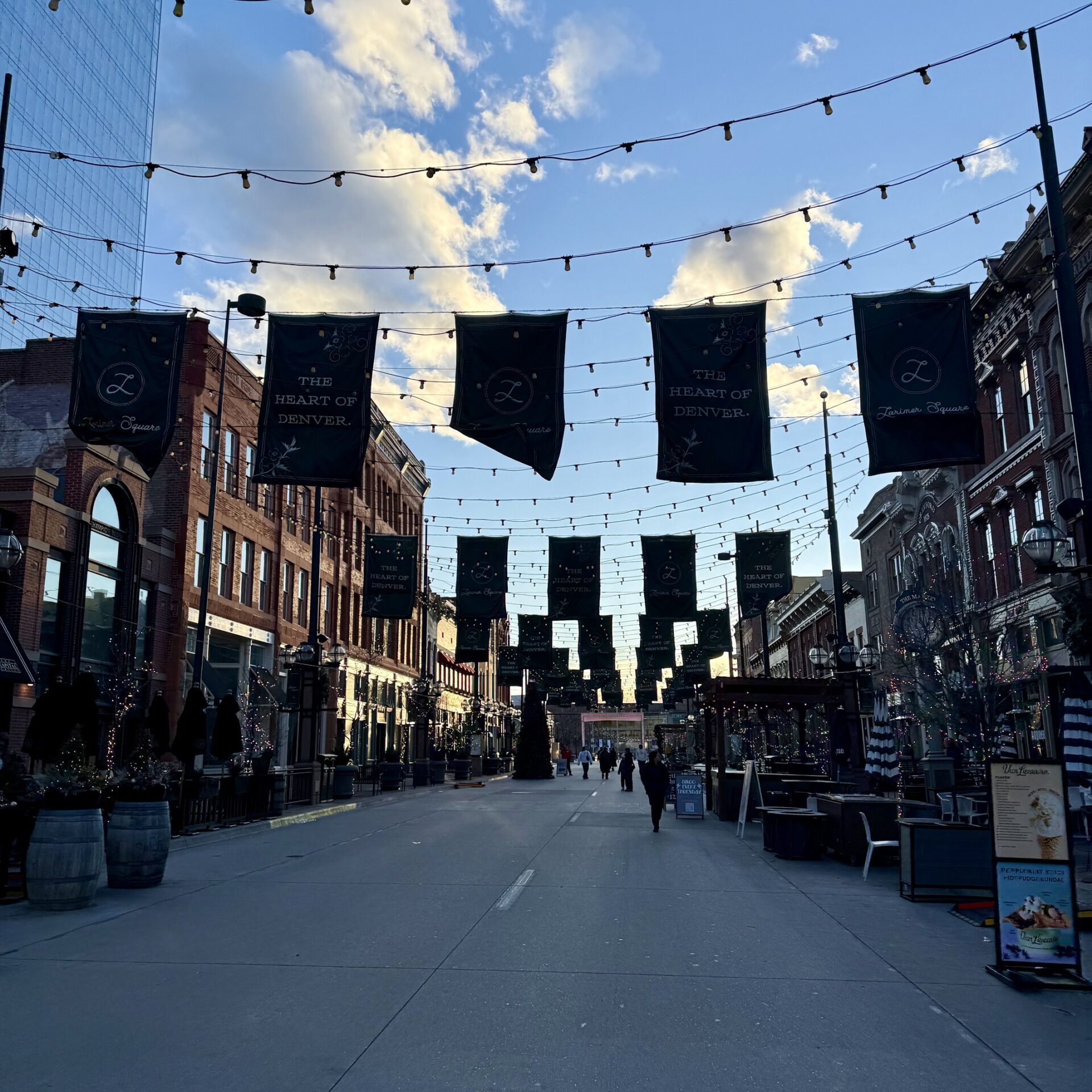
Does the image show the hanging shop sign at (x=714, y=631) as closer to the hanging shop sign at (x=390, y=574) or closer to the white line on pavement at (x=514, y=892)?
the hanging shop sign at (x=390, y=574)

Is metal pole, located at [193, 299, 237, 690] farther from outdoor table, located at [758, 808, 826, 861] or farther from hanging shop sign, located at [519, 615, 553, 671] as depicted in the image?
outdoor table, located at [758, 808, 826, 861]

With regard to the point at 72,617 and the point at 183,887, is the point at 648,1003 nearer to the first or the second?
the point at 183,887

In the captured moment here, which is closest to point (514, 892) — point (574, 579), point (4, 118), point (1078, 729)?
point (1078, 729)

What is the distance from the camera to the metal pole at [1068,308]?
10.9 m

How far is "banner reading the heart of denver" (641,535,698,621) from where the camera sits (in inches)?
1115

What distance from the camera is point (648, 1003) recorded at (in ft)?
22.2

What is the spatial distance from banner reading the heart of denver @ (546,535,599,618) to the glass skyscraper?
41.3 metres

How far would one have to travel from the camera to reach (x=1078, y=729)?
11.6 meters

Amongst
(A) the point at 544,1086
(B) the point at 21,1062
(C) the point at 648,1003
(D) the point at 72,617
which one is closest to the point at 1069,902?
(C) the point at 648,1003

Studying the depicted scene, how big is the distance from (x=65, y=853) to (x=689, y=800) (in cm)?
1558

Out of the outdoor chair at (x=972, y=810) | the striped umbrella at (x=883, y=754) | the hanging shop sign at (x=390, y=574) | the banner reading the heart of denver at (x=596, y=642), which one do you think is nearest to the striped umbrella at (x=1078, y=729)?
the outdoor chair at (x=972, y=810)

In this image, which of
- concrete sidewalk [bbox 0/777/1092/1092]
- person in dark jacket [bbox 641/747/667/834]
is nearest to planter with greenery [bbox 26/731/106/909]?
concrete sidewalk [bbox 0/777/1092/1092]

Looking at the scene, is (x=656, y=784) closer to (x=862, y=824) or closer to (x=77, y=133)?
(x=862, y=824)

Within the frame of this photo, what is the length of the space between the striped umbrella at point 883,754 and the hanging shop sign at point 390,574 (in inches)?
605
